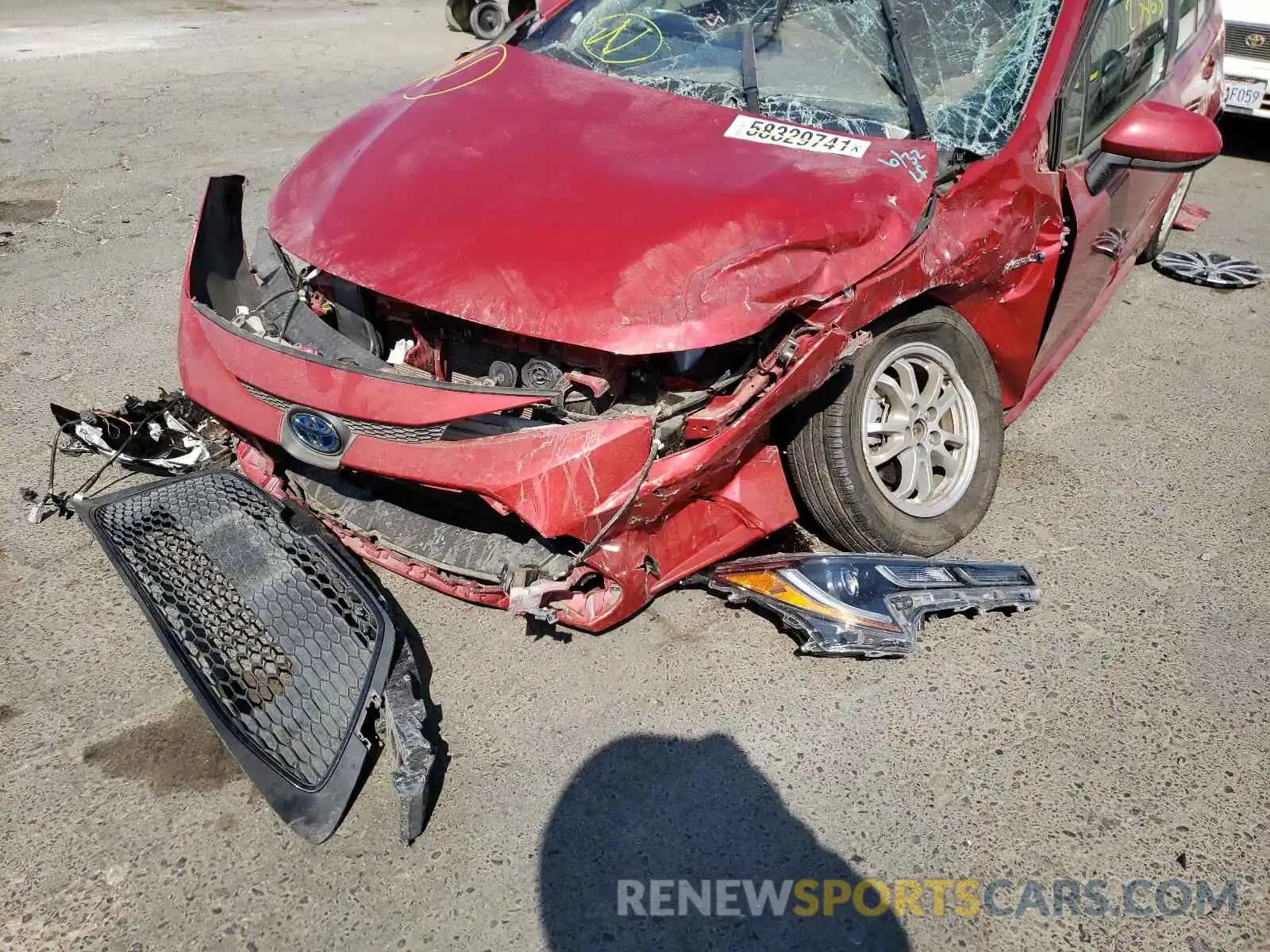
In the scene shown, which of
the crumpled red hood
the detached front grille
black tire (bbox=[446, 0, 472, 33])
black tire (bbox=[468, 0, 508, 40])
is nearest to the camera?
the crumpled red hood

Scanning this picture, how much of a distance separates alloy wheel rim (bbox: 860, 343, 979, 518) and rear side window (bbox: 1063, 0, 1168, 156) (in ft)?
2.77

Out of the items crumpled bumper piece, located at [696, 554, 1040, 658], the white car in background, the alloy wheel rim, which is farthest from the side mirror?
the white car in background

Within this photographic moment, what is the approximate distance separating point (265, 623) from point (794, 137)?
2026 millimetres

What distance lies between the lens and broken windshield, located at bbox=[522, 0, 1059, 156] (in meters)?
3.02

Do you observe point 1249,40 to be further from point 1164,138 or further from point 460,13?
point 460,13

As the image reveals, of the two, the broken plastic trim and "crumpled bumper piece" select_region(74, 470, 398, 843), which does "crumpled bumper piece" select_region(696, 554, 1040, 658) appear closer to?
"crumpled bumper piece" select_region(74, 470, 398, 843)

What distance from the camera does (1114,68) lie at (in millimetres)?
3451

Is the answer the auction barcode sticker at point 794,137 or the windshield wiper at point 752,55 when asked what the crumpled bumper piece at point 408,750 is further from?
the windshield wiper at point 752,55

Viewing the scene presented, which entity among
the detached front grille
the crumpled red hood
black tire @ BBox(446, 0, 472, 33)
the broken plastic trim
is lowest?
black tire @ BBox(446, 0, 472, 33)

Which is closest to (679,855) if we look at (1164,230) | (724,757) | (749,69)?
Answer: (724,757)

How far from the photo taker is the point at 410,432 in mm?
2369

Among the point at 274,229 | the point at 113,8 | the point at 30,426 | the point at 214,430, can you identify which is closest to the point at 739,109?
the point at 274,229

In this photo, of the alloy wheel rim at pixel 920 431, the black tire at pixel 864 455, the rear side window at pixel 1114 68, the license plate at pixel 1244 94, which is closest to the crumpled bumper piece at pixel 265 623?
the black tire at pixel 864 455

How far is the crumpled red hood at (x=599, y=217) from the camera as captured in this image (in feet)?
7.70
